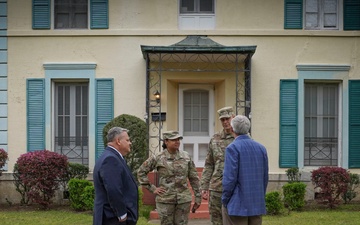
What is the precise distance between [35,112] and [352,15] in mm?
7752

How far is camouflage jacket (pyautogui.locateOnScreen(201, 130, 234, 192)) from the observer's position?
315 inches

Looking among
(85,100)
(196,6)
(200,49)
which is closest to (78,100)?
(85,100)

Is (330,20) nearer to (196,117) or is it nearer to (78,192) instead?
(196,117)

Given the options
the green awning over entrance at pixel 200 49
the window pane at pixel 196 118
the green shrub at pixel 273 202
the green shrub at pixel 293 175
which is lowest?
the green shrub at pixel 273 202

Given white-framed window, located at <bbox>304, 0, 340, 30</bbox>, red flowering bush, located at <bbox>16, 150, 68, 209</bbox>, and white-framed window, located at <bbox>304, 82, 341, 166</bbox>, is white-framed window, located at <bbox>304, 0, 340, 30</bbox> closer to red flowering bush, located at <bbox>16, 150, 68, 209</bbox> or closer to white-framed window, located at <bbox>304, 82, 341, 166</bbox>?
white-framed window, located at <bbox>304, 82, 341, 166</bbox>

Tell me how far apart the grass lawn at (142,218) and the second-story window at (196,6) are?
5.15 metres

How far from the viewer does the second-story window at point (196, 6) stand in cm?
1364

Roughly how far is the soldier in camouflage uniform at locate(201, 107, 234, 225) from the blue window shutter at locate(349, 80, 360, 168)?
6.21 m

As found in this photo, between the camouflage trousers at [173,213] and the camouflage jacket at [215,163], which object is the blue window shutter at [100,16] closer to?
the camouflage jacket at [215,163]

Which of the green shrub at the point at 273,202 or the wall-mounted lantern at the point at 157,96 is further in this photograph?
the wall-mounted lantern at the point at 157,96

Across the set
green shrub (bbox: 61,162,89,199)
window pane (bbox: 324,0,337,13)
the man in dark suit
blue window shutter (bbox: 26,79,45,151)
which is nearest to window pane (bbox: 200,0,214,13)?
window pane (bbox: 324,0,337,13)

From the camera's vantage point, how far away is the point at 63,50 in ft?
44.0

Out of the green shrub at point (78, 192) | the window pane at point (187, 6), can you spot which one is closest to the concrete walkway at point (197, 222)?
the green shrub at point (78, 192)

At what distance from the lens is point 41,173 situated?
1225 cm
